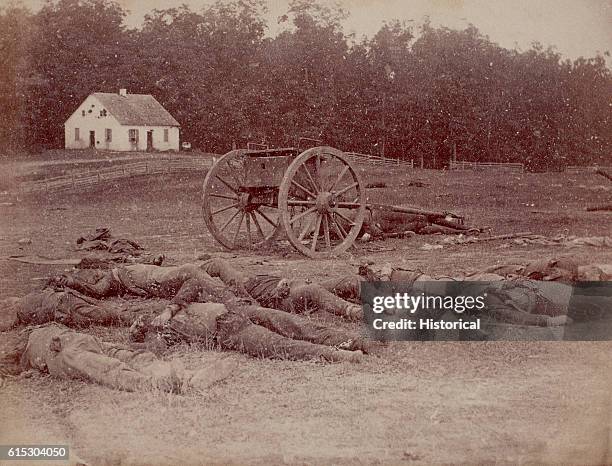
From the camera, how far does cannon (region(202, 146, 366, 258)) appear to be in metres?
5.39

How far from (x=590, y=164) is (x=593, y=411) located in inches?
66.2

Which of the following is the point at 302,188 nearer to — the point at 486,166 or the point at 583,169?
the point at 486,166

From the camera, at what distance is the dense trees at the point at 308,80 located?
4730 mm

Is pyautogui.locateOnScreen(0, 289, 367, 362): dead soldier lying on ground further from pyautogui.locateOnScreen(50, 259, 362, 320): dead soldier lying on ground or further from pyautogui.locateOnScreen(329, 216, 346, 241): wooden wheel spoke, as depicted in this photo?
pyautogui.locateOnScreen(329, 216, 346, 241): wooden wheel spoke

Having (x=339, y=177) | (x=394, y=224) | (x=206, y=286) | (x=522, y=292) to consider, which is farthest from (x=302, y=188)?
(x=522, y=292)

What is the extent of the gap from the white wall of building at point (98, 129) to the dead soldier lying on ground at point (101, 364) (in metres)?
1.36

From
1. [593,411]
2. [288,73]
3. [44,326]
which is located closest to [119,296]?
[44,326]

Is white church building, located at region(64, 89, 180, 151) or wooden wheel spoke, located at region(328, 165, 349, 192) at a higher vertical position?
white church building, located at region(64, 89, 180, 151)

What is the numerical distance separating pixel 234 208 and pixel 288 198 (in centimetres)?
53

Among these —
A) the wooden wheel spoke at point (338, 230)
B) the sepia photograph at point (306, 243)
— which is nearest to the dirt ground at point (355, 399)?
the sepia photograph at point (306, 243)

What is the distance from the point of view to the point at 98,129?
→ 479cm

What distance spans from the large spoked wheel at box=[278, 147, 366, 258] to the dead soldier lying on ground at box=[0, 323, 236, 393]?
1.53 meters

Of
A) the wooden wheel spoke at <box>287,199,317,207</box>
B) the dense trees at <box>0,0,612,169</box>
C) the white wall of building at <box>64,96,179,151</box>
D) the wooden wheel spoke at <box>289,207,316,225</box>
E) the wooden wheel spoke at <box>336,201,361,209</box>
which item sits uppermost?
the dense trees at <box>0,0,612,169</box>

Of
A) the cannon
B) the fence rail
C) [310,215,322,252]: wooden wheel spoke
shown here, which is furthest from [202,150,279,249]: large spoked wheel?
the fence rail
